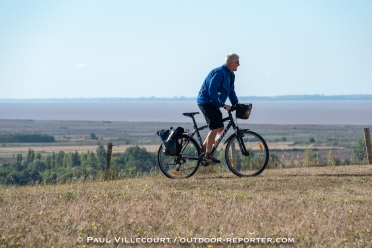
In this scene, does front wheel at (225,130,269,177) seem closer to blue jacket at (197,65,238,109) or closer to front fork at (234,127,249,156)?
front fork at (234,127,249,156)

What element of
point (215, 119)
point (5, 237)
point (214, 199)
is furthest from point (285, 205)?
point (5, 237)

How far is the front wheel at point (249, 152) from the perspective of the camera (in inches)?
433

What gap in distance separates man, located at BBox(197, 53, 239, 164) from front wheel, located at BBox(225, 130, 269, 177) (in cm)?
31

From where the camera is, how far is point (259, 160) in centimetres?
1175

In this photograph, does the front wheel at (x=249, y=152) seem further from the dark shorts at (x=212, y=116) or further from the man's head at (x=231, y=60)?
the man's head at (x=231, y=60)

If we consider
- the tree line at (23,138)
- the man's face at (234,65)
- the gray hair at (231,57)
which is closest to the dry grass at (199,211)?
the man's face at (234,65)

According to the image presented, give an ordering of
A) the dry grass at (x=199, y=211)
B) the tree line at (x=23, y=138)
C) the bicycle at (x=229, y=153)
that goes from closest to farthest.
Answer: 1. the dry grass at (x=199, y=211)
2. the bicycle at (x=229, y=153)
3. the tree line at (x=23, y=138)

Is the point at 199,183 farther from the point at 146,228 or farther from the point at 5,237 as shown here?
the point at 5,237

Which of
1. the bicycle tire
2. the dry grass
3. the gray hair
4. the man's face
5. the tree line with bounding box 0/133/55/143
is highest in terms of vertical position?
the gray hair

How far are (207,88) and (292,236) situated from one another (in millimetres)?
4518

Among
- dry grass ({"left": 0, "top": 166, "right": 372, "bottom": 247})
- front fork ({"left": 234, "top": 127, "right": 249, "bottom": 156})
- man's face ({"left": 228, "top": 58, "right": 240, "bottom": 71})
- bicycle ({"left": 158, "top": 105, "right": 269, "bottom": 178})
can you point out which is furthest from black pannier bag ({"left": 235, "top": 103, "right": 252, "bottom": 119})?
dry grass ({"left": 0, "top": 166, "right": 372, "bottom": 247})

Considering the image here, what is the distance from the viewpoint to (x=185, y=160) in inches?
454

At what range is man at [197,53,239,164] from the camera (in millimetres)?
10742

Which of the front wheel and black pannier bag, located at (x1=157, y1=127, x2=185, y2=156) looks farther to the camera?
black pannier bag, located at (x1=157, y1=127, x2=185, y2=156)
